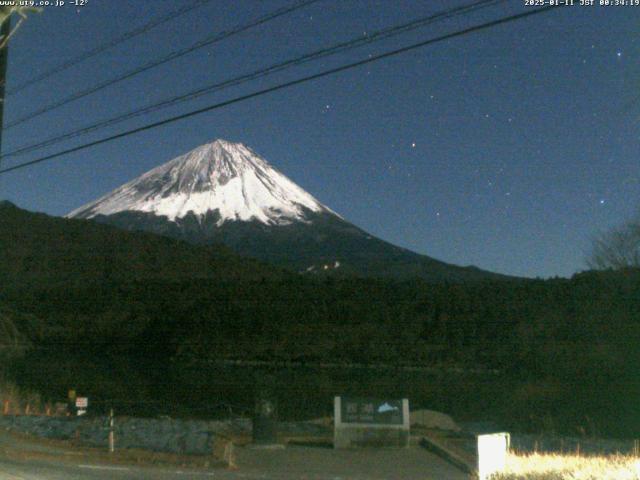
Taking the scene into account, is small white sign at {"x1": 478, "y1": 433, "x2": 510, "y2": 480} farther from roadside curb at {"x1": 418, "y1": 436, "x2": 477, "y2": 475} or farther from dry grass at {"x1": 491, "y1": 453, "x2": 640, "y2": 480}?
roadside curb at {"x1": 418, "y1": 436, "x2": 477, "y2": 475}

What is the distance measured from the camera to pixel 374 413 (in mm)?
16859

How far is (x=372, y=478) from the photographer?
13.3 metres

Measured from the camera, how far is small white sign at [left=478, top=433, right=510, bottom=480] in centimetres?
977

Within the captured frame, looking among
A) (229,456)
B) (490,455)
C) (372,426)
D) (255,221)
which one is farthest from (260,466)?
(255,221)

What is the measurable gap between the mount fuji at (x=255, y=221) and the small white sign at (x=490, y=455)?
144 metres

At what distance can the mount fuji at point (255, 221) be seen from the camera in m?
165

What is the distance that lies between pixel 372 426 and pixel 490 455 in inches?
271

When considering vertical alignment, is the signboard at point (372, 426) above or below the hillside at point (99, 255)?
below

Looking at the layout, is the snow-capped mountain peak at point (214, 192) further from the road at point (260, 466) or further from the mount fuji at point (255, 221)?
the road at point (260, 466)

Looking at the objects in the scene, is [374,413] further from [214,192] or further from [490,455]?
[214,192]

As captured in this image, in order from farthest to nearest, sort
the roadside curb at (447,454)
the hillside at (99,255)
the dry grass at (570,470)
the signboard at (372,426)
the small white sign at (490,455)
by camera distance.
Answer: the hillside at (99,255), the signboard at (372,426), the roadside curb at (447,454), the small white sign at (490,455), the dry grass at (570,470)

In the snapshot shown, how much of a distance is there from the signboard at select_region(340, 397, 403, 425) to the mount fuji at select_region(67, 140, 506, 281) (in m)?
137

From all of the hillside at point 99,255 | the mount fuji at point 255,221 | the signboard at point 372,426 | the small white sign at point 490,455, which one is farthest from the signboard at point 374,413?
the mount fuji at point 255,221

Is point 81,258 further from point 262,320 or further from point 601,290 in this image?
point 601,290
